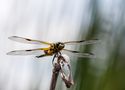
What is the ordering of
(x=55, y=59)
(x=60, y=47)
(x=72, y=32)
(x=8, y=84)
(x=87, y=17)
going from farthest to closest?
(x=72, y=32)
(x=87, y=17)
(x=8, y=84)
(x=60, y=47)
(x=55, y=59)

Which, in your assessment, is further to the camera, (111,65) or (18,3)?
(18,3)

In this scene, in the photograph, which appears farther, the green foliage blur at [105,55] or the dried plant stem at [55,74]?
the green foliage blur at [105,55]

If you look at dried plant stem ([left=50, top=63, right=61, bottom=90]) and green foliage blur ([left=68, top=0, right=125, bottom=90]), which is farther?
green foliage blur ([left=68, top=0, right=125, bottom=90])

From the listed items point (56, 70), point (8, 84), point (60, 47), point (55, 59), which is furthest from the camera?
point (8, 84)

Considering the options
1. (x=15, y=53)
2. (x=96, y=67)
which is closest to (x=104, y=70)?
(x=96, y=67)

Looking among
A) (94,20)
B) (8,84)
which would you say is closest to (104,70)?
(94,20)

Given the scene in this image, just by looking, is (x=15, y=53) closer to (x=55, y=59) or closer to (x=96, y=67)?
(x=55, y=59)

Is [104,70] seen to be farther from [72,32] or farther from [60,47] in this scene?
[60,47]

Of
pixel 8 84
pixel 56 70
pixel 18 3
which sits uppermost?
pixel 18 3

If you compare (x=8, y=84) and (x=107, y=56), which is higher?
(x=107, y=56)

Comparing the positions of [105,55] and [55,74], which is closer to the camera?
[55,74]
